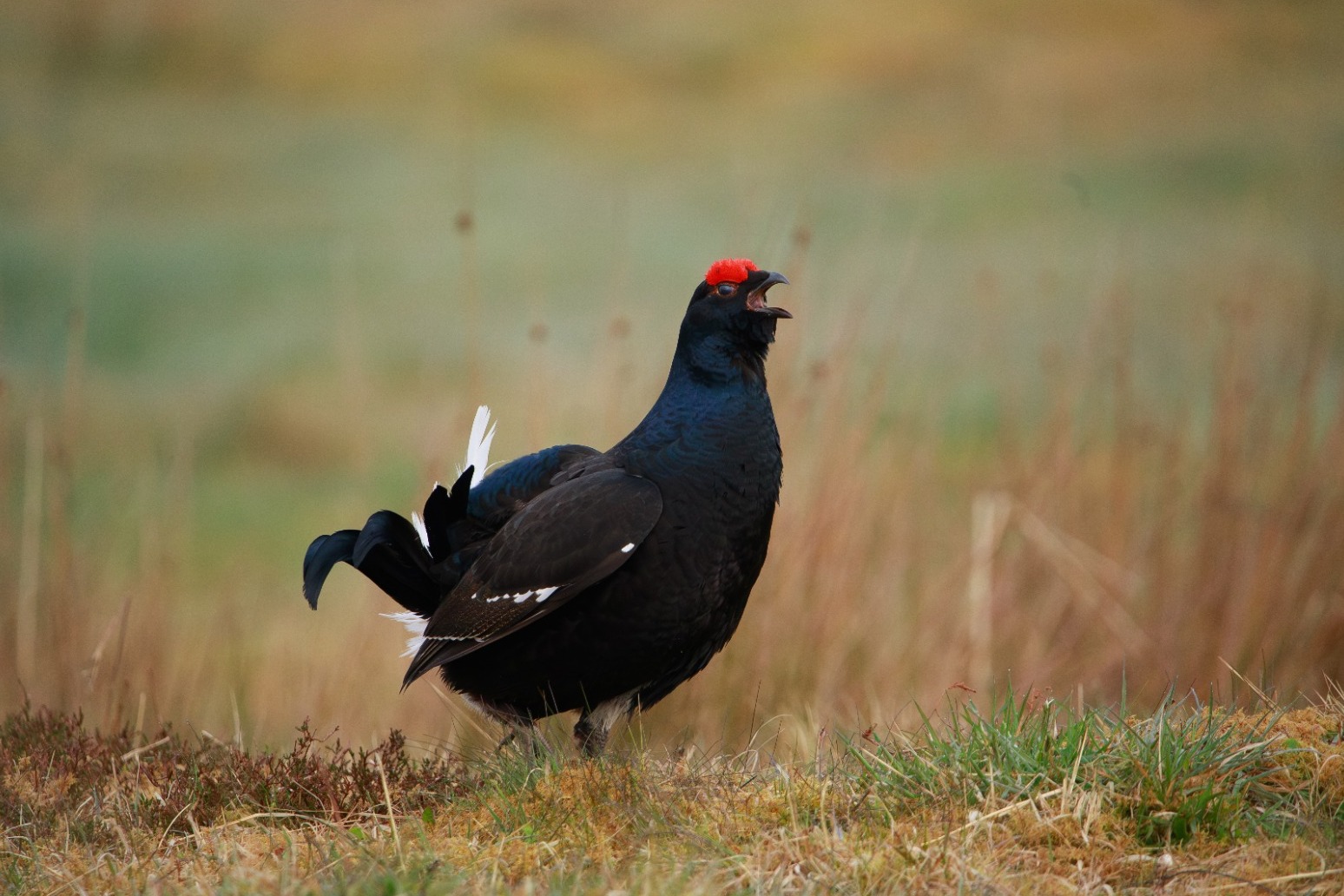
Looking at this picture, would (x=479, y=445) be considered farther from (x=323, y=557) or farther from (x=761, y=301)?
(x=761, y=301)

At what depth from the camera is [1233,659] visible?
4.77 m

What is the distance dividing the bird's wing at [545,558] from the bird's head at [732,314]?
1.35ft

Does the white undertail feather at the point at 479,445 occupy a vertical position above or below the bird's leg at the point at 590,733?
above

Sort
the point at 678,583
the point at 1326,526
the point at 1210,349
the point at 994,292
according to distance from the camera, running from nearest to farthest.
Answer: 1. the point at 678,583
2. the point at 1326,526
3. the point at 994,292
4. the point at 1210,349

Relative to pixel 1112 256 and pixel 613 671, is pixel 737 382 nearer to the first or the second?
pixel 613 671

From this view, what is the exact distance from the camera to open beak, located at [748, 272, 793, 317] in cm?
352

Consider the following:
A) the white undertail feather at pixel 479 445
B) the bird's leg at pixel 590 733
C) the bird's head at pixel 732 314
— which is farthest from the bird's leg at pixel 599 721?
the bird's head at pixel 732 314

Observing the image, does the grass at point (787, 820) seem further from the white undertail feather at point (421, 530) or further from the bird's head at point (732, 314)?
the bird's head at point (732, 314)

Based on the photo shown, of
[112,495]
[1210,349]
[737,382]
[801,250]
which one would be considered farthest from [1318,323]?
[112,495]

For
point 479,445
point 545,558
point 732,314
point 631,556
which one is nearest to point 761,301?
point 732,314

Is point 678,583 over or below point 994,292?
below

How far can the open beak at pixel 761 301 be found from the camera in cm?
352

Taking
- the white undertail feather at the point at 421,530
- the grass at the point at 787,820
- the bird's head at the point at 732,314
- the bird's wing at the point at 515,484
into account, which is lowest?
the grass at the point at 787,820

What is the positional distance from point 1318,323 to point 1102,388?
0.78 m
